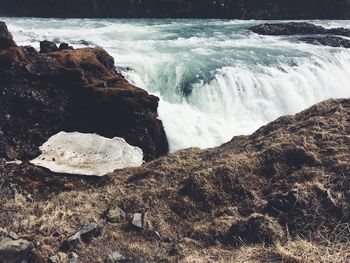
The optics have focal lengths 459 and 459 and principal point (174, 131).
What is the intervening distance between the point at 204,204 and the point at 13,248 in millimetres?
2312

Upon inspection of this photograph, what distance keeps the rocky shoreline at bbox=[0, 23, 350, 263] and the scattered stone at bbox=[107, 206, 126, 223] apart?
12mm

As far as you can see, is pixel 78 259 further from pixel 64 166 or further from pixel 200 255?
pixel 64 166

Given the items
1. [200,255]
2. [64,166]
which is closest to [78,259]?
[200,255]

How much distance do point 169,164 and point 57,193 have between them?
6.01ft

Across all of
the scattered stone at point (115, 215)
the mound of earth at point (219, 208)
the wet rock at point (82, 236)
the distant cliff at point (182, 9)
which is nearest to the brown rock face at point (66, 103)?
the mound of earth at point (219, 208)

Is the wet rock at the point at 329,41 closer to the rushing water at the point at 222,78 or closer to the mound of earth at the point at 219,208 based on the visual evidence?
the rushing water at the point at 222,78

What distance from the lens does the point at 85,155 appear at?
28.9 ft

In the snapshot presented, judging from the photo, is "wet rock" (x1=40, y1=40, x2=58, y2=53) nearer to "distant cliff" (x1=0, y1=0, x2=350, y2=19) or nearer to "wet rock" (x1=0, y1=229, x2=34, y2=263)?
"wet rock" (x1=0, y1=229, x2=34, y2=263)

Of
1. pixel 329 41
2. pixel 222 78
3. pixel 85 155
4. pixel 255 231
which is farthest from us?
pixel 329 41

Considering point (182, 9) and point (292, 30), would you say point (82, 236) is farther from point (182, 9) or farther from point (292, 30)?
point (182, 9)

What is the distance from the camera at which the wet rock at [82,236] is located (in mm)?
5031

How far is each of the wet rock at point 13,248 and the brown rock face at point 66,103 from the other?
174 inches

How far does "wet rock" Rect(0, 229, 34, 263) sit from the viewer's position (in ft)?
15.4

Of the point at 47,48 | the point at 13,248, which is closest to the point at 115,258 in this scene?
the point at 13,248
